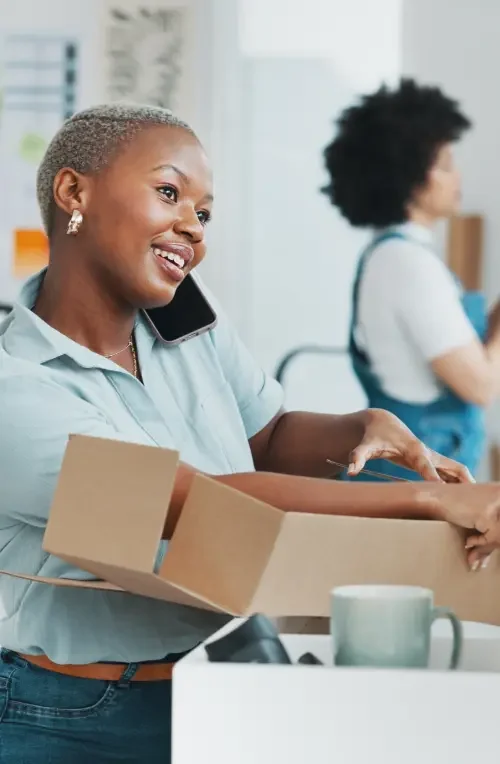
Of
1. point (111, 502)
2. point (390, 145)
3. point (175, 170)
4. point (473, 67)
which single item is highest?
point (473, 67)

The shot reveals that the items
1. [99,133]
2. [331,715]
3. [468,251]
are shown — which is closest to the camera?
[331,715]

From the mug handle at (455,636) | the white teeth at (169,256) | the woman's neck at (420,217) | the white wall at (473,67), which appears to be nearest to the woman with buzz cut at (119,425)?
the white teeth at (169,256)

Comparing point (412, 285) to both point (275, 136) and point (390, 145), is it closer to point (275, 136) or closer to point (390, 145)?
point (390, 145)

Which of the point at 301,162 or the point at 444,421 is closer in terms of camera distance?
the point at 444,421

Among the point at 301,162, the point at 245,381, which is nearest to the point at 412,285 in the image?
the point at 245,381

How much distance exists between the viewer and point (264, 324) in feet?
13.2

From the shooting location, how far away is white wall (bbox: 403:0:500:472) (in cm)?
391

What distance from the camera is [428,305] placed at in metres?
2.17

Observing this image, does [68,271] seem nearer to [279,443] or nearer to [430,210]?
[279,443]

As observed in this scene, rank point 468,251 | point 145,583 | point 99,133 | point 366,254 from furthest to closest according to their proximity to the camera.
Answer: point 468,251, point 366,254, point 99,133, point 145,583

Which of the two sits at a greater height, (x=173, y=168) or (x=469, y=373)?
(x=173, y=168)

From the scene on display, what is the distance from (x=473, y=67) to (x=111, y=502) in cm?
Result: 337

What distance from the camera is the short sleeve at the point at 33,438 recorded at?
3.26 feet

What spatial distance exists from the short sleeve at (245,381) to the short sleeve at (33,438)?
36 cm
